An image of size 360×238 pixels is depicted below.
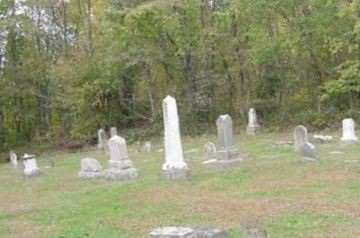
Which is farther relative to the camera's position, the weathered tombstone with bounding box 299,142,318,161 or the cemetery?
the weathered tombstone with bounding box 299,142,318,161

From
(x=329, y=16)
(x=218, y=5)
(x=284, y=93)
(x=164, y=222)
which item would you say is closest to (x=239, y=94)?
(x=284, y=93)

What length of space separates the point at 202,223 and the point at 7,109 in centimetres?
3180

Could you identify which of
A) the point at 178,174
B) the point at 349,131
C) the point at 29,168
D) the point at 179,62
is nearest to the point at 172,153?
the point at 178,174

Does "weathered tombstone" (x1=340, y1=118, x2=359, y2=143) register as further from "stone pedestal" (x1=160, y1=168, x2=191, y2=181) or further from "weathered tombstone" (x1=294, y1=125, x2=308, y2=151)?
"stone pedestal" (x1=160, y1=168, x2=191, y2=181)

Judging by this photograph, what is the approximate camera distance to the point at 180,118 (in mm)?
31344

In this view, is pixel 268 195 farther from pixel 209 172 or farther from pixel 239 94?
pixel 239 94

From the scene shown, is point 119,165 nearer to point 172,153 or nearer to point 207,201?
point 172,153

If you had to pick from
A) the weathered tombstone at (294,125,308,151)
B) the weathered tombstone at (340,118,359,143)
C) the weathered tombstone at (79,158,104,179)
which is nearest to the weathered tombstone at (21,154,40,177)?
the weathered tombstone at (79,158,104,179)

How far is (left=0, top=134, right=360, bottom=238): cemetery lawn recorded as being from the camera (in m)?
9.75

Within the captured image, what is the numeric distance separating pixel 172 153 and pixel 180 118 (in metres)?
→ 16.1

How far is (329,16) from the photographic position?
2744 cm

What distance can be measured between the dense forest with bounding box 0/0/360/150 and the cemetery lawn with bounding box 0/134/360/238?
10.7 metres

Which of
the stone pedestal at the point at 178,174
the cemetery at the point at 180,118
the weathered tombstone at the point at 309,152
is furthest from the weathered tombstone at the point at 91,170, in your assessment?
the weathered tombstone at the point at 309,152

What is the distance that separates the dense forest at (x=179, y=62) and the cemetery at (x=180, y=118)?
0.26ft
